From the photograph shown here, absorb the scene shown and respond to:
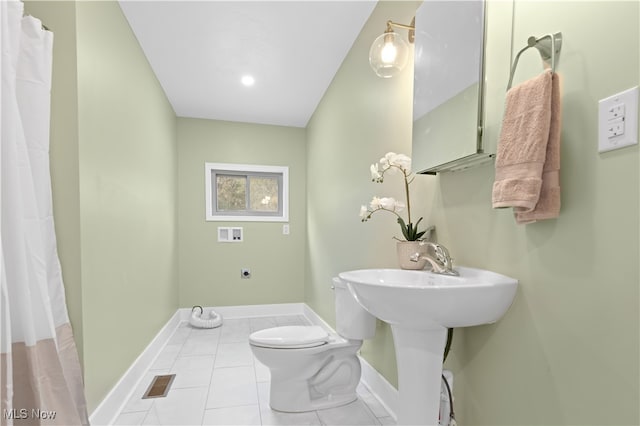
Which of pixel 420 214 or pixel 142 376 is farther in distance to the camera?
pixel 142 376

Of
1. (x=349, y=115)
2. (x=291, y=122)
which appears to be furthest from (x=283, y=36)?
(x=291, y=122)

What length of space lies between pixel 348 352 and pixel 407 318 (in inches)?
40.6

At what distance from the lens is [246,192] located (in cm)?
378

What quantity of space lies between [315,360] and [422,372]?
0.81 meters

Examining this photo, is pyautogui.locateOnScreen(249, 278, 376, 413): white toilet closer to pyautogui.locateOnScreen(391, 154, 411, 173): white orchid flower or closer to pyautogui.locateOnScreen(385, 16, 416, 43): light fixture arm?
pyautogui.locateOnScreen(391, 154, 411, 173): white orchid flower

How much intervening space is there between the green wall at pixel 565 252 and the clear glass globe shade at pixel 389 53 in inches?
17.3

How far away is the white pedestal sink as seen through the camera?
88 cm

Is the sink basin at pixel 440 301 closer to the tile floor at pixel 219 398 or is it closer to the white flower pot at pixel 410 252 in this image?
the white flower pot at pixel 410 252

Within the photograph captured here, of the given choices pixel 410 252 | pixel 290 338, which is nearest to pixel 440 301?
pixel 410 252

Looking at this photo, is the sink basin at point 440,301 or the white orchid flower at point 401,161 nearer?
the sink basin at point 440,301

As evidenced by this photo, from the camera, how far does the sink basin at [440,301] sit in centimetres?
87

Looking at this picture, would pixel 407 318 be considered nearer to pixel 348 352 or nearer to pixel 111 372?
pixel 348 352
